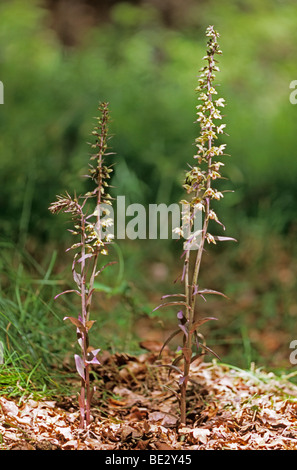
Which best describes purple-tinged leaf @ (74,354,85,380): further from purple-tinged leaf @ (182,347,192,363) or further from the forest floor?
purple-tinged leaf @ (182,347,192,363)

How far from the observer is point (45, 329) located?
2910 millimetres

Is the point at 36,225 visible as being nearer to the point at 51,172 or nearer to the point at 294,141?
the point at 51,172

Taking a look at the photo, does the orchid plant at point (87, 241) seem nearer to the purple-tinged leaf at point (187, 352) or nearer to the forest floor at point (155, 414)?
the forest floor at point (155, 414)

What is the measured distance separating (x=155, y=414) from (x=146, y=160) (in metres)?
3.14

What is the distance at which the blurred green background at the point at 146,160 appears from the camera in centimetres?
366

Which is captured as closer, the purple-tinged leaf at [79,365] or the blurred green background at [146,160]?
the purple-tinged leaf at [79,365]

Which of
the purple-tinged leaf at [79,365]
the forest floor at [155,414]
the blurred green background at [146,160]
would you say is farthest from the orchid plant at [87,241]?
the blurred green background at [146,160]

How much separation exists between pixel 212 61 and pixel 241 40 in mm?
5790

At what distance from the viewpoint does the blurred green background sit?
366 cm

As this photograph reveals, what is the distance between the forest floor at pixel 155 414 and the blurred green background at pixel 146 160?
37 cm

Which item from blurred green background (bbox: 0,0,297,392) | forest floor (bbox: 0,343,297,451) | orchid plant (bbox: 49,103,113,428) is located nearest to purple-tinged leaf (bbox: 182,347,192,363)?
forest floor (bbox: 0,343,297,451)

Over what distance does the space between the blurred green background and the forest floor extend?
0.37 metres

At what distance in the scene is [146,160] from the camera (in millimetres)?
5168

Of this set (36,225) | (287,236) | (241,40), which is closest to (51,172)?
(36,225)
